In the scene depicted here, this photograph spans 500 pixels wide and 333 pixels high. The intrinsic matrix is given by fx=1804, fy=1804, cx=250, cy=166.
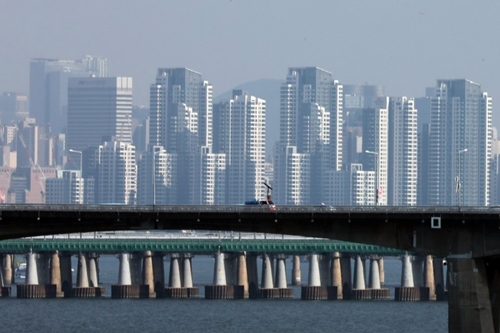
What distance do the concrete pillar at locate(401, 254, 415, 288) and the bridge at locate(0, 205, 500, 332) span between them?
6486cm

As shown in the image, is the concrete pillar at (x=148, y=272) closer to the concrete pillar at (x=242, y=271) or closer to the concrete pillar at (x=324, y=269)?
the concrete pillar at (x=242, y=271)

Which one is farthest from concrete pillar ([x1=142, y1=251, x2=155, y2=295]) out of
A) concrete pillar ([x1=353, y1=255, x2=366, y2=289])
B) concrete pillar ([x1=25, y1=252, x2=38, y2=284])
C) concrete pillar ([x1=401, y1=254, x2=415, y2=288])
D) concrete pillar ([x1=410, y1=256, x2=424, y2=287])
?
concrete pillar ([x1=410, y1=256, x2=424, y2=287])

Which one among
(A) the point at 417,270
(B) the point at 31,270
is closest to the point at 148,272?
(B) the point at 31,270

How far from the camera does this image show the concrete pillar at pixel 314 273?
179000 millimetres

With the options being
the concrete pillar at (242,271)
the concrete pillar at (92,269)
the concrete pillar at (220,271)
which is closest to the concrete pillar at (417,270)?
the concrete pillar at (242,271)

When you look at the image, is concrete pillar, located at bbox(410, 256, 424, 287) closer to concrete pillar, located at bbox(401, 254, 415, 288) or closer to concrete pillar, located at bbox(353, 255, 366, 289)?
concrete pillar, located at bbox(401, 254, 415, 288)

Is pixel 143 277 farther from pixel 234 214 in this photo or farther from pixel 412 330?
pixel 234 214

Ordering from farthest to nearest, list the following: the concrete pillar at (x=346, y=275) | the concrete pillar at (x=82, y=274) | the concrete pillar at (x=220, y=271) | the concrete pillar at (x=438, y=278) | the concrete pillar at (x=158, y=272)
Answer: the concrete pillar at (x=346, y=275) → the concrete pillar at (x=82, y=274) → the concrete pillar at (x=158, y=272) → the concrete pillar at (x=220, y=271) → the concrete pillar at (x=438, y=278)

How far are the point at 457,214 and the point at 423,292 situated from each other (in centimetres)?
6700

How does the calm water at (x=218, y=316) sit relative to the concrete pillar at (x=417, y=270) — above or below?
below

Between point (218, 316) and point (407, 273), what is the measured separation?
39603 mm

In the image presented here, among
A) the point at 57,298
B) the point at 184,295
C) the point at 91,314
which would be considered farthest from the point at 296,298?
the point at 91,314

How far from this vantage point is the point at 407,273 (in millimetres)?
180000

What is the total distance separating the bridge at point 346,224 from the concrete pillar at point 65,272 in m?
65.2
